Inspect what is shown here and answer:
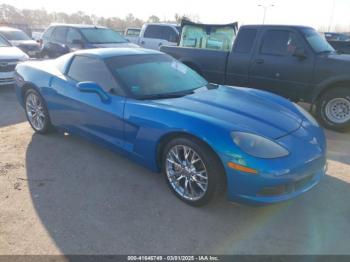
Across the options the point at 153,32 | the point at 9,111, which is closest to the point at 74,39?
the point at 153,32

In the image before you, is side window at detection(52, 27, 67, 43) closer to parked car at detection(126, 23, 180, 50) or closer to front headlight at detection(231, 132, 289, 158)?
parked car at detection(126, 23, 180, 50)

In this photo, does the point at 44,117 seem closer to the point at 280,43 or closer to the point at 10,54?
the point at 280,43

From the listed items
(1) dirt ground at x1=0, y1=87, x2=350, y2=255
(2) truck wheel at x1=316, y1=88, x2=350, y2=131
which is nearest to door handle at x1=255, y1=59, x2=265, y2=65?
(2) truck wheel at x1=316, y1=88, x2=350, y2=131

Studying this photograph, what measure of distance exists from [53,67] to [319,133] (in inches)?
148

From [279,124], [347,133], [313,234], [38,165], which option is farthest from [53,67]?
[347,133]

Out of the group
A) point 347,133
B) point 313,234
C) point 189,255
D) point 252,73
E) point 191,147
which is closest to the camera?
point 189,255

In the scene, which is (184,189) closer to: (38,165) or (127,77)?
(127,77)

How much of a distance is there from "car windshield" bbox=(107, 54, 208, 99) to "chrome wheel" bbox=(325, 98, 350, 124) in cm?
274

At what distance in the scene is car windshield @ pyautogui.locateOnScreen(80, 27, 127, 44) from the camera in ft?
34.4

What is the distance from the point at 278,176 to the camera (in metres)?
2.87

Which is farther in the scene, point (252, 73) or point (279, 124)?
point (252, 73)

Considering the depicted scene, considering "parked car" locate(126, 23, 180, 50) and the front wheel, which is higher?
"parked car" locate(126, 23, 180, 50)

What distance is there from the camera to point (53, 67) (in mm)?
4949

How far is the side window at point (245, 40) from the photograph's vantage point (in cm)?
673
